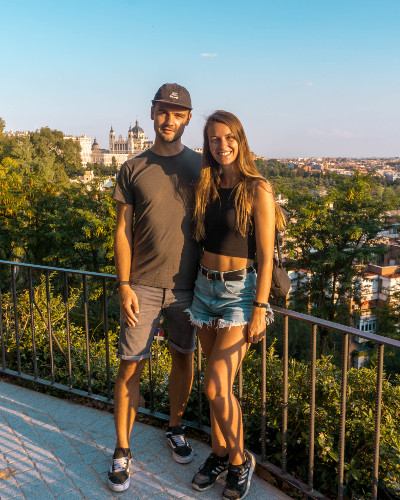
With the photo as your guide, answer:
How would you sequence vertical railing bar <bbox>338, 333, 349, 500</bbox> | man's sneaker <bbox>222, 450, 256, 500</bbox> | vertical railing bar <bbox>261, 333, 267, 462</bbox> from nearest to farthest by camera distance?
1. vertical railing bar <bbox>338, 333, 349, 500</bbox>
2. man's sneaker <bbox>222, 450, 256, 500</bbox>
3. vertical railing bar <bbox>261, 333, 267, 462</bbox>

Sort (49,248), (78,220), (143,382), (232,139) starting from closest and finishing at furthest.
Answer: (232,139)
(143,382)
(78,220)
(49,248)

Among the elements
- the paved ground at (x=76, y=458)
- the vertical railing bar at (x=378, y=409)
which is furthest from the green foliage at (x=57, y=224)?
the vertical railing bar at (x=378, y=409)

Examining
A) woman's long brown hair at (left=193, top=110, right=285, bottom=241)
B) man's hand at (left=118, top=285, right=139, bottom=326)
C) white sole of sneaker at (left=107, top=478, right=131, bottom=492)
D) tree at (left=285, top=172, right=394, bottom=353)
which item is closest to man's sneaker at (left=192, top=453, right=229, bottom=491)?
white sole of sneaker at (left=107, top=478, right=131, bottom=492)

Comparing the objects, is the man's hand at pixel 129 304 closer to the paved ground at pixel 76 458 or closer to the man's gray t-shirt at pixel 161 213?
the man's gray t-shirt at pixel 161 213

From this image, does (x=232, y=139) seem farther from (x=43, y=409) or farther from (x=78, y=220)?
(x=78, y=220)

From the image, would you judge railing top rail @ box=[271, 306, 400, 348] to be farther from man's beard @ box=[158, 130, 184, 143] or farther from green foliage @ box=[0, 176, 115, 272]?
green foliage @ box=[0, 176, 115, 272]

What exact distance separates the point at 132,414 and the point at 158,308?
61 cm

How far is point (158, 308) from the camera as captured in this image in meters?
2.45

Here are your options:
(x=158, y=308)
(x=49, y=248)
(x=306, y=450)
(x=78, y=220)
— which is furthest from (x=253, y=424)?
(x=49, y=248)

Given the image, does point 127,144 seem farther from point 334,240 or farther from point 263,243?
point 263,243

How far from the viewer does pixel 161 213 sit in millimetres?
2332

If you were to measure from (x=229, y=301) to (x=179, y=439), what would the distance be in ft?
Answer: 3.32

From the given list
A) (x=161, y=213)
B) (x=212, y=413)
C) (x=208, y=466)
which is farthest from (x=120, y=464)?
(x=161, y=213)

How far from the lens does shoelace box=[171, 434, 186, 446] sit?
2.64m
